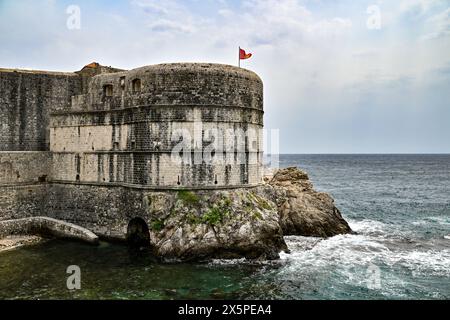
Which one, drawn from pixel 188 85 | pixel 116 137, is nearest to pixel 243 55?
pixel 188 85

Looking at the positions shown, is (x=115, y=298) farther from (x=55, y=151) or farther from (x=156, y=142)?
(x=55, y=151)

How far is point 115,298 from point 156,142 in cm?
972

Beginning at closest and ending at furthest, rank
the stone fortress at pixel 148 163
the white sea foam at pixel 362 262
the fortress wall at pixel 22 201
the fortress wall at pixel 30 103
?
the white sea foam at pixel 362 262, the stone fortress at pixel 148 163, the fortress wall at pixel 22 201, the fortress wall at pixel 30 103

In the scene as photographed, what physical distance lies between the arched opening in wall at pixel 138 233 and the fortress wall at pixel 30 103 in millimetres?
9434

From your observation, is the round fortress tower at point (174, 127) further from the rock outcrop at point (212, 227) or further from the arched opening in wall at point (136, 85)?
the rock outcrop at point (212, 227)

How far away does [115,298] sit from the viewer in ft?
51.5

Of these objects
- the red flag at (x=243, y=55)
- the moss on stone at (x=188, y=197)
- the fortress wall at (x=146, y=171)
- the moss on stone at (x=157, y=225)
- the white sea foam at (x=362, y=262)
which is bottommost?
the white sea foam at (x=362, y=262)

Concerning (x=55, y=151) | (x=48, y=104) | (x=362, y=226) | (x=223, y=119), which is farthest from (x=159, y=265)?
(x=362, y=226)

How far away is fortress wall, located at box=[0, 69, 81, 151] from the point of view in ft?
85.8

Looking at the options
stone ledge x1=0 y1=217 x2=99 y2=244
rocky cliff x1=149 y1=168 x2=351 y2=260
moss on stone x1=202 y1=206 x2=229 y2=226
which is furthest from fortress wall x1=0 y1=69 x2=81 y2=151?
moss on stone x1=202 y1=206 x2=229 y2=226

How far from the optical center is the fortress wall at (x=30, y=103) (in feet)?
85.8

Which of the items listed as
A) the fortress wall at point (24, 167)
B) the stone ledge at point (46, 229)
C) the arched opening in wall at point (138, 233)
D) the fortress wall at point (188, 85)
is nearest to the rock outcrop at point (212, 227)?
the arched opening in wall at point (138, 233)

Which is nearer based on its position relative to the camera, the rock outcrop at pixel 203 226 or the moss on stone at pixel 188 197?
the rock outcrop at pixel 203 226

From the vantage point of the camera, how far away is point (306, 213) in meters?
27.8
